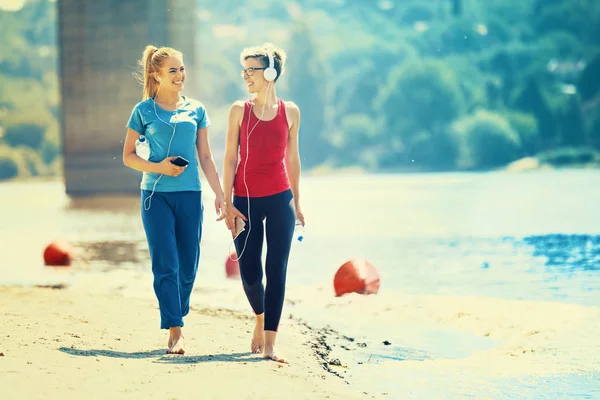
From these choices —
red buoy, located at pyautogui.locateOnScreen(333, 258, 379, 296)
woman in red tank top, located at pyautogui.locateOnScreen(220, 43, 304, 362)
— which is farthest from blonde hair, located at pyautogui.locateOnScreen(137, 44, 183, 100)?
red buoy, located at pyautogui.locateOnScreen(333, 258, 379, 296)

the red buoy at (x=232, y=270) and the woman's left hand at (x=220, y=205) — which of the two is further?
the red buoy at (x=232, y=270)

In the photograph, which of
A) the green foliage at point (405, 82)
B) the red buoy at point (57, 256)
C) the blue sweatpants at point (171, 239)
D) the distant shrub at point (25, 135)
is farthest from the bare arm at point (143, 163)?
the distant shrub at point (25, 135)

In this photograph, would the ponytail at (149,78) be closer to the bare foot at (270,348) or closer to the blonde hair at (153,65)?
the blonde hair at (153,65)

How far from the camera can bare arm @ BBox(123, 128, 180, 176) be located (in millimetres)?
6199

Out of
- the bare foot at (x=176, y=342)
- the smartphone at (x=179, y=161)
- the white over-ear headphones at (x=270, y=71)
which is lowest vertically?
the bare foot at (x=176, y=342)

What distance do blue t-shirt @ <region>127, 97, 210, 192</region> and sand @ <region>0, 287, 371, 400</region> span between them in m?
1.09

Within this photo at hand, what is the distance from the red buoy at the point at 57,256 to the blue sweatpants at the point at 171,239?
10842 mm

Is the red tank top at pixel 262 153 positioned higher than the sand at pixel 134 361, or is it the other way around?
the red tank top at pixel 262 153

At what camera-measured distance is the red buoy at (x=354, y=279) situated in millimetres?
11875

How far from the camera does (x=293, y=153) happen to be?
20.8 feet

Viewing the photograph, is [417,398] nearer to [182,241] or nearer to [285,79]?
[182,241]

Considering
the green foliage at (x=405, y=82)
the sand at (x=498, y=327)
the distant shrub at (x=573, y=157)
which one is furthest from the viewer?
the green foliage at (x=405, y=82)

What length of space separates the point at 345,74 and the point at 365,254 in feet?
331

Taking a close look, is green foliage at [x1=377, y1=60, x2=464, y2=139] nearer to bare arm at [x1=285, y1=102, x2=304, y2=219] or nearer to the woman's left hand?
bare arm at [x1=285, y1=102, x2=304, y2=219]
